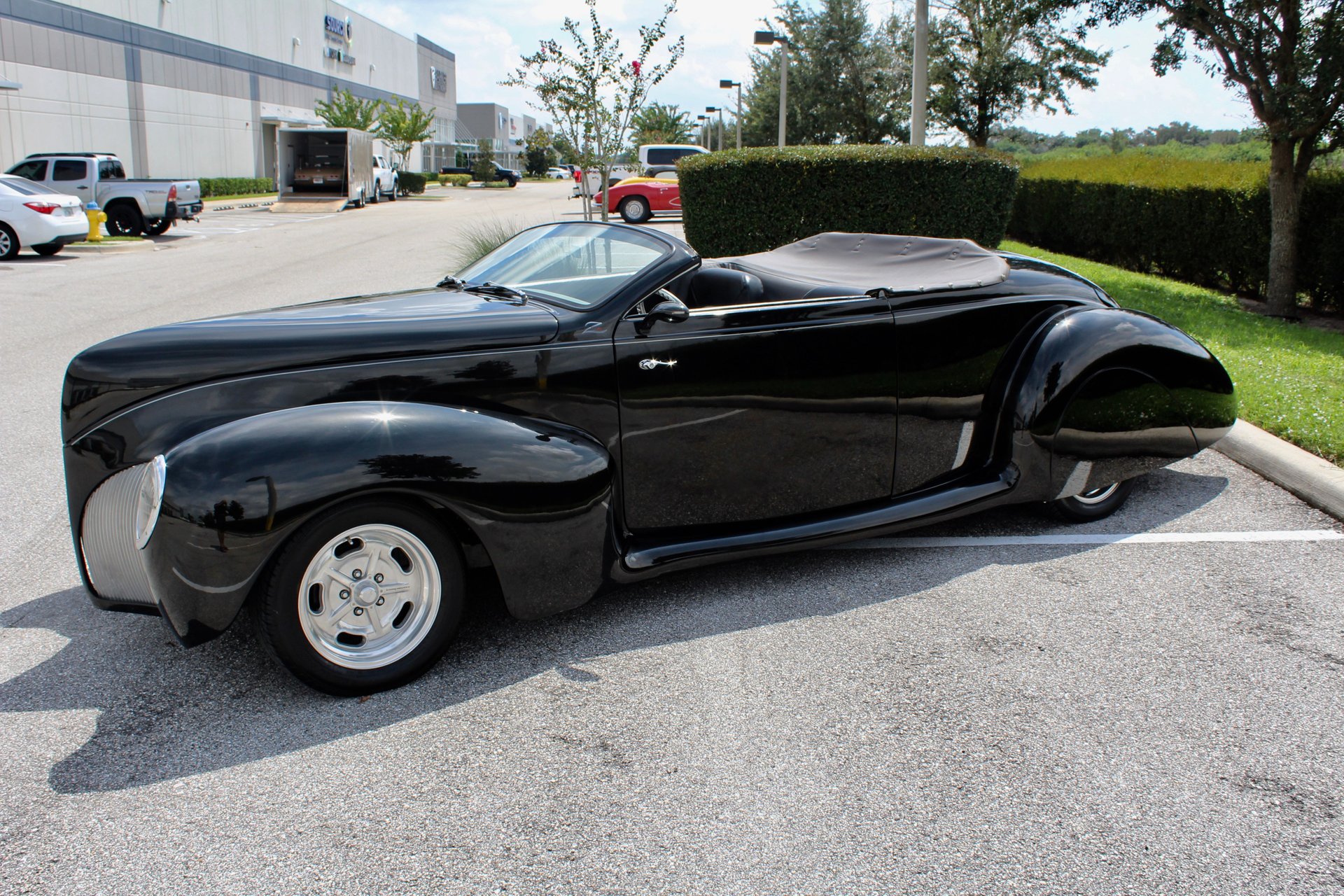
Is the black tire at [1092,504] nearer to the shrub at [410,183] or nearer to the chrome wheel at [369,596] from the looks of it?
the chrome wheel at [369,596]

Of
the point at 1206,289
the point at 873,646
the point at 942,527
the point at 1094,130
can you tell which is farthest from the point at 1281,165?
the point at 1094,130

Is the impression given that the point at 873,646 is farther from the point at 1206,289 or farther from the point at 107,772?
the point at 1206,289

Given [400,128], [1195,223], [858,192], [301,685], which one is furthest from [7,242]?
[400,128]

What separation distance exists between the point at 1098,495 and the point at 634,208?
24583 millimetres

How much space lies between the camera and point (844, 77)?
36969mm

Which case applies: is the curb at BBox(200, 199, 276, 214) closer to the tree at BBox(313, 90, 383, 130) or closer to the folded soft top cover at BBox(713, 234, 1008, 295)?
the tree at BBox(313, 90, 383, 130)

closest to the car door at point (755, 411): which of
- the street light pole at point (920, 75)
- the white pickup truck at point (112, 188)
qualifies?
the street light pole at point (920, 75)

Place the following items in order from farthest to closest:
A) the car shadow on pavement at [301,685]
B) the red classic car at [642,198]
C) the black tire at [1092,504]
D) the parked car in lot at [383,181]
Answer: the parked car in lot at [383,181]
the red classic car at [642,198]
the black tire at [1092,504]
the car shadow on pavement at [301,685]

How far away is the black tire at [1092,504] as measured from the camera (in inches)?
197

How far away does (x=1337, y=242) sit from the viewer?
1059 centimetres

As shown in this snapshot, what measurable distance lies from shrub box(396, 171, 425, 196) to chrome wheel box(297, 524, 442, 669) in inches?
1852

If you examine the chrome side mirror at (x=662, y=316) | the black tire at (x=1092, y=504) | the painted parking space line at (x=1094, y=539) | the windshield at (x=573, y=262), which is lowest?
the painted parking space line at (x=1094, y=539)

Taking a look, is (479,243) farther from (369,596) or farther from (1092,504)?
(369,596)

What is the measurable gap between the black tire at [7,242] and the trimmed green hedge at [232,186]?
70.4 ft
